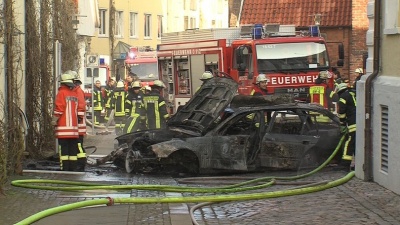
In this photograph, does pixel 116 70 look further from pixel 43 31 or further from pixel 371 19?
pixel 371 19

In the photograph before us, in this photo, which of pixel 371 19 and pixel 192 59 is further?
pixel 192 59

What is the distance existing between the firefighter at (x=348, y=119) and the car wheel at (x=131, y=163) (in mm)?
3379

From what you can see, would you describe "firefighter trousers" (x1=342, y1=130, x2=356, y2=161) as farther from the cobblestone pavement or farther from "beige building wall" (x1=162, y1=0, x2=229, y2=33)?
"beige building wall" (x1=162, y1=0, x2=229, y2=33)

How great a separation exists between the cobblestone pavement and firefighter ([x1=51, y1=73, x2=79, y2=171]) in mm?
2443

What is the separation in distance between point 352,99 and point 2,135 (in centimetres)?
588

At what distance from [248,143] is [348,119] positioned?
169 centimetres

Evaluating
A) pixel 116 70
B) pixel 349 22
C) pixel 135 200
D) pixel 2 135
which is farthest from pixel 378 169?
pixel 116 70

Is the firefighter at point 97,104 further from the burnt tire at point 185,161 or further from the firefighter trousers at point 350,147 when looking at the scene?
the firefighter trousers at point 350,147

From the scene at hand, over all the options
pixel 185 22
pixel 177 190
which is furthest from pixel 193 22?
pixel 177 190

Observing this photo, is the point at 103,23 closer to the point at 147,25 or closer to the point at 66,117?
the point at 147,25

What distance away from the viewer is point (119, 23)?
2154 inches

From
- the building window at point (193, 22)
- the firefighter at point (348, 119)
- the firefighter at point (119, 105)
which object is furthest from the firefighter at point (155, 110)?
the building window at point (193, 22)

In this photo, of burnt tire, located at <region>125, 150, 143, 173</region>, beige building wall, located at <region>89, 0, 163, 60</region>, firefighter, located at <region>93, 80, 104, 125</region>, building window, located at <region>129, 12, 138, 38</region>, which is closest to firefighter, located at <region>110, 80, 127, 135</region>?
firefighter, located at <region>93, 80, 104, 125</region>

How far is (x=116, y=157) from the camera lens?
15117mm
